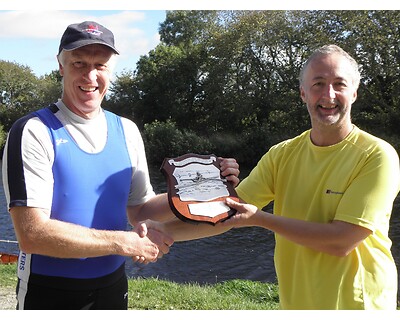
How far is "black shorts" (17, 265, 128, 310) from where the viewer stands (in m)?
2.89

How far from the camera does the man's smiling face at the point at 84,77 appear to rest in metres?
3.03

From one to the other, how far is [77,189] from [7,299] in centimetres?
516

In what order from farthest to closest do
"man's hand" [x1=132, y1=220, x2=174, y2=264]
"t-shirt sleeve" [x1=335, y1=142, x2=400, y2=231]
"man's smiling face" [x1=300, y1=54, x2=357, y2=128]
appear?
→ "man's hand" [x1=132, y1=220, x2=174, y2=264]
"man's smiling face" [x1=300, y1=54, x2=357, y2=128]
"t-shirt sleeve" [x1=335, y1=142, x2=400, y2=231]

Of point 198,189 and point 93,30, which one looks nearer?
point 93,30

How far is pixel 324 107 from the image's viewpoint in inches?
108

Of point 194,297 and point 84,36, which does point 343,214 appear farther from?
point 194,297

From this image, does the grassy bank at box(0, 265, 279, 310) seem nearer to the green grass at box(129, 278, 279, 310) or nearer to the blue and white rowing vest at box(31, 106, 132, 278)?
the green grass at box(129, 278, 279, 310)

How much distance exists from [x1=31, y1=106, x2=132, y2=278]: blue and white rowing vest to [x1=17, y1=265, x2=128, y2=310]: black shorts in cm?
4

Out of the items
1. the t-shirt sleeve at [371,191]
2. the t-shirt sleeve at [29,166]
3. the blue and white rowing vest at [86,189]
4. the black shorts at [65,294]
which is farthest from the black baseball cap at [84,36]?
the t-shirt sleeve at [371,191]

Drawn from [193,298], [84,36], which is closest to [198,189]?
[84,36]

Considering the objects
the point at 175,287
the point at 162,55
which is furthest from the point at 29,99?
the point at 175,287

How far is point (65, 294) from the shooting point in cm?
290

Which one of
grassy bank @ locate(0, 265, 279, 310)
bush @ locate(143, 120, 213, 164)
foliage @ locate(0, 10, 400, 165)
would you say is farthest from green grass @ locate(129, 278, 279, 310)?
bush @ locate(143, 120, 213, 164)

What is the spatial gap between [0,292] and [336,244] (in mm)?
6449
